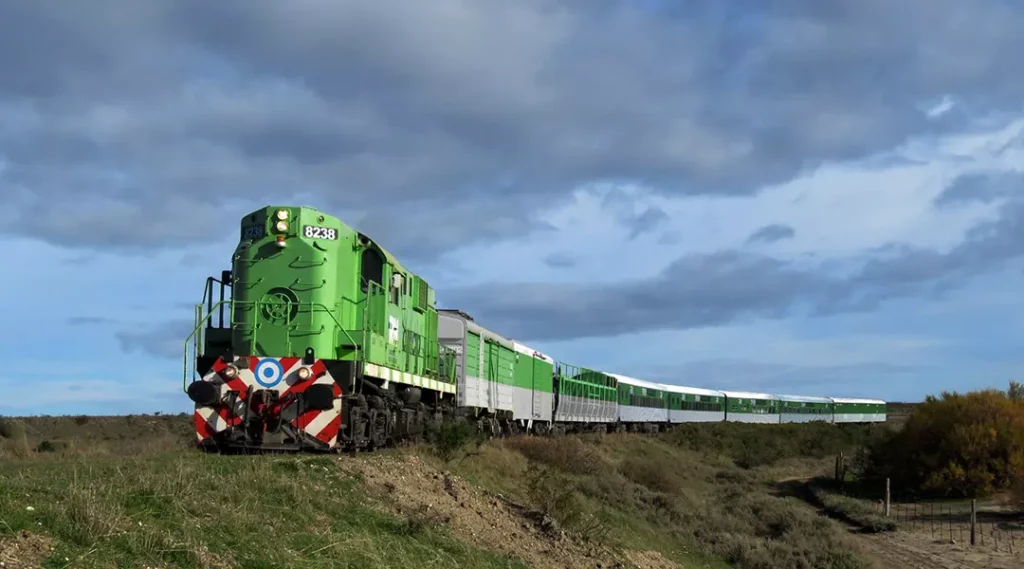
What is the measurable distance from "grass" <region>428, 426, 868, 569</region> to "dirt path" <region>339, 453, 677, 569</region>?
76 centimetres

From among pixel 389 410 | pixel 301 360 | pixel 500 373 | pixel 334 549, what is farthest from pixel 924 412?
pixel 334 549

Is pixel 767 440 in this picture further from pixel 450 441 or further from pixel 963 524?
pixel 450 441

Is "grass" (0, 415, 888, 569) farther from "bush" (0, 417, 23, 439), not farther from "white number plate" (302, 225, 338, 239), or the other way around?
"bush" (0, 417, 23, 439)

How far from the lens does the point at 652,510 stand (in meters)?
25.0

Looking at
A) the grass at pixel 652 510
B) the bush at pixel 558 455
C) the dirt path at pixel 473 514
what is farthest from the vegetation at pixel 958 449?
the dirt path at pixel 473 514

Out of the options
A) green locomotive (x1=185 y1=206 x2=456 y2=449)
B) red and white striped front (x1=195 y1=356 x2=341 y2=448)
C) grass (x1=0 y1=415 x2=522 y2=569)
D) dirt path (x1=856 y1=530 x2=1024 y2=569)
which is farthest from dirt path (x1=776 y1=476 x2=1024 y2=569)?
grass (x1=0 y1=415 x2=522 y2=569)

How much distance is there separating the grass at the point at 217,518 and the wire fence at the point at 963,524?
72.6ft

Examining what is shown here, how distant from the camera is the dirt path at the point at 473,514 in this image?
40.8 feet

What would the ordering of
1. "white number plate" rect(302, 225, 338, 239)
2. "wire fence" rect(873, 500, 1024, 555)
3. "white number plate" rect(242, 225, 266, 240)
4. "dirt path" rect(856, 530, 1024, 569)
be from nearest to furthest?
"white number plate" rect(302, 225, 338, 239) < "white number plate" rect(242, 225, 266, 240) < "dirt path" rect(856, 530, 1024, 569) < "wire fence" rect(873, 500, 1024, 555)

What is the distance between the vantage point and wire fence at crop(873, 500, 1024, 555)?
28.6 meters

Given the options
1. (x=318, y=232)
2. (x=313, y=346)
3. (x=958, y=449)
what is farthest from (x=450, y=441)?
(x=958, y=449)

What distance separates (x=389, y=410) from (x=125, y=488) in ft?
30.5

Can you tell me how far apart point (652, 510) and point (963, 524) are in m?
13.6

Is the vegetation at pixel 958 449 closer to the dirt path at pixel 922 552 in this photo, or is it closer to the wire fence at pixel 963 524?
the wire fence at pixel 963 524
